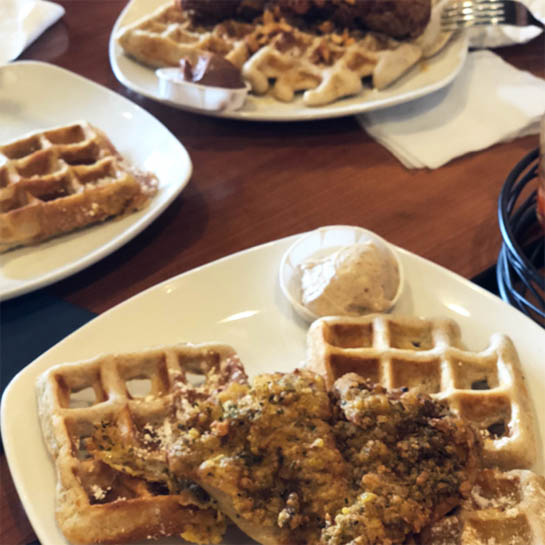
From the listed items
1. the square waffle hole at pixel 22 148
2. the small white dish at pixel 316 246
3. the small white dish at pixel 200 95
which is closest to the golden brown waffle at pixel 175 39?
the small white dish at pixel 200 95

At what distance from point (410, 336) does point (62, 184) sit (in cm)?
89

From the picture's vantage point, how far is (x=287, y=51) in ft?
6.88

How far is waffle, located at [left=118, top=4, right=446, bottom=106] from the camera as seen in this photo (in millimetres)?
2043

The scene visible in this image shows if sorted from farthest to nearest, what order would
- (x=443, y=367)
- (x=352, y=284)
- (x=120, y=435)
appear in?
1. (x=352, y=284)
2. (x=443, y=367)
3. (x=120, y=435)

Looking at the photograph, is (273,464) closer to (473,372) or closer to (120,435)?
(120,435)

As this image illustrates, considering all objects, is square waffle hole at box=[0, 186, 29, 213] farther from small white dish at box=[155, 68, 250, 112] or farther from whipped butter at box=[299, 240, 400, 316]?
whipped butter at box=[299, 240, 400, 316]

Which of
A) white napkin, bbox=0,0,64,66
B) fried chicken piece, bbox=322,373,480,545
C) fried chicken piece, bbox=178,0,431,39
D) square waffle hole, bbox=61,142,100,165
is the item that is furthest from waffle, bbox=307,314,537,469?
white napkin, bbox=0,0,64,66

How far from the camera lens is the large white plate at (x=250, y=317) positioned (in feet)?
4.62

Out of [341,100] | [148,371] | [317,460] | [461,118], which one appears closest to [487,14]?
[461,118]

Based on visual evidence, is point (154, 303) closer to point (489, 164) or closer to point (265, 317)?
point (265, 317)

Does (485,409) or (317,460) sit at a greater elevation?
(317,460)

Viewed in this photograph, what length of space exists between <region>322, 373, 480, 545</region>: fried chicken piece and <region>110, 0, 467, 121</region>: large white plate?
103 cm

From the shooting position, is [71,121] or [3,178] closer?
[3,178]

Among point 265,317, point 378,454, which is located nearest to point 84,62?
point 265,317
